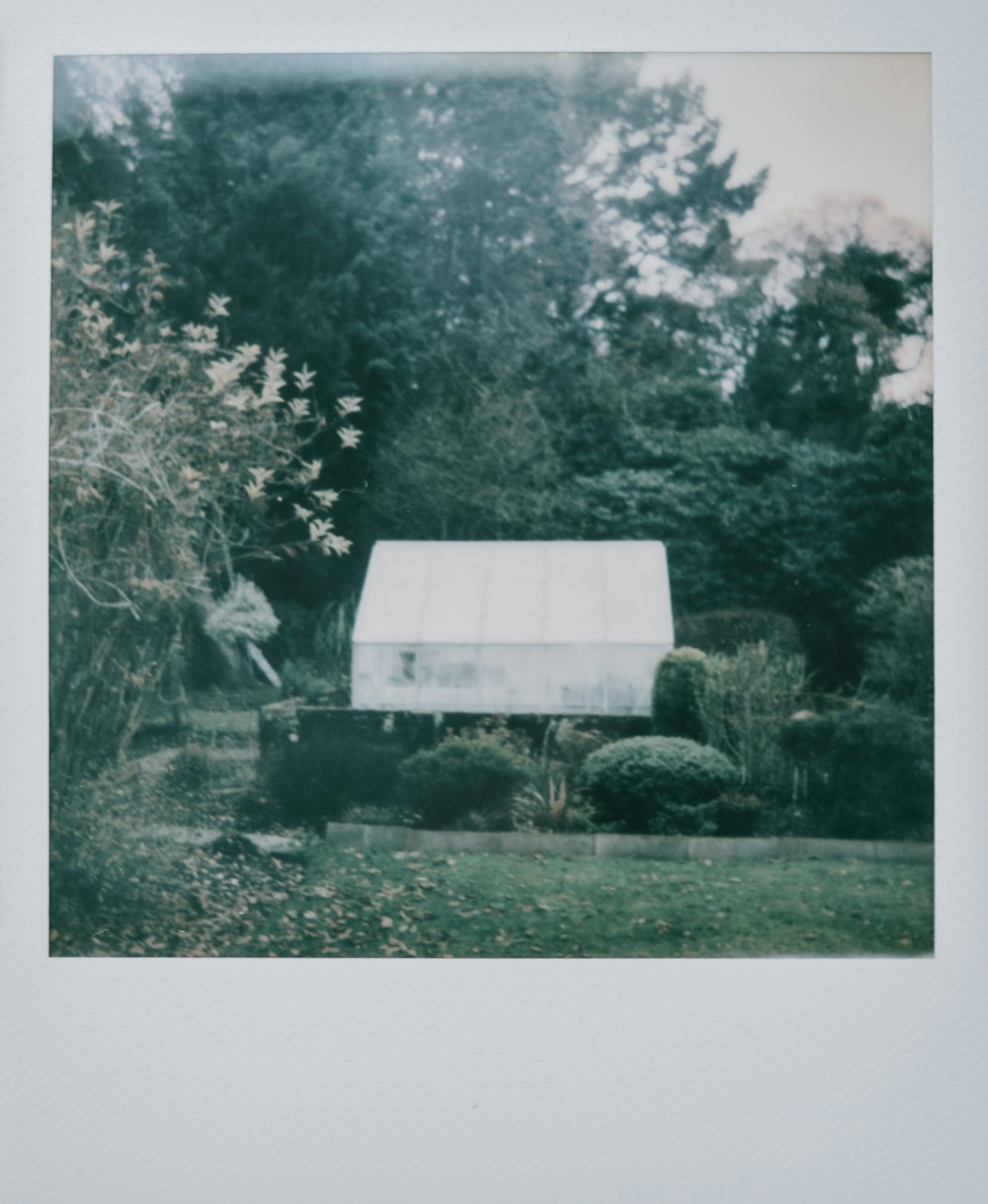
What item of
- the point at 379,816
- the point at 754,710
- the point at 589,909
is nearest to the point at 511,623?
the point at 379,816

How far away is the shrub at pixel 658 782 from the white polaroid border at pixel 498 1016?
1.94 feet

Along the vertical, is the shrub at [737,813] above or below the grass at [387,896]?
above

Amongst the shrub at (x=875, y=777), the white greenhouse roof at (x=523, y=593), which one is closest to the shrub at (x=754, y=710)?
the shrub at (x=875, y=777)

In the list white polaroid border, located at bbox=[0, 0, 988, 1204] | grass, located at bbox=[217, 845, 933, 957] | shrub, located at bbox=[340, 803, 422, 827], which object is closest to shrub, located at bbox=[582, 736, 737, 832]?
grass, located at bbox=[217, 845, 933, 957]

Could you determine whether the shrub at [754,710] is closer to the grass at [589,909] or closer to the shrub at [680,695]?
the shrub at [680,695]

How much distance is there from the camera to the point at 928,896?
12.5ft

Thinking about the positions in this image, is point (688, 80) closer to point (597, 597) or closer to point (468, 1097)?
point (597, 597)

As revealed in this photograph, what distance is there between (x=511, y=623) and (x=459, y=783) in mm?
714

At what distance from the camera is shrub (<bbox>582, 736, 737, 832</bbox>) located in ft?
12.5

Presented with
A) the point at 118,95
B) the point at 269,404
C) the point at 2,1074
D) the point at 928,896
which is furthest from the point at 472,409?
the point at 2,1074

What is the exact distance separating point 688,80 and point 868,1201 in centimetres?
461

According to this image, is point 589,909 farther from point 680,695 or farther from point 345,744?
point 345,744

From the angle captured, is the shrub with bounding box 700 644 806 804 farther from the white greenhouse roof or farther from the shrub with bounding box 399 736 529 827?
the shrub with bounding box 399 736 529 827

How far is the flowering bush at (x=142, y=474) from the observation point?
383 centimetres
